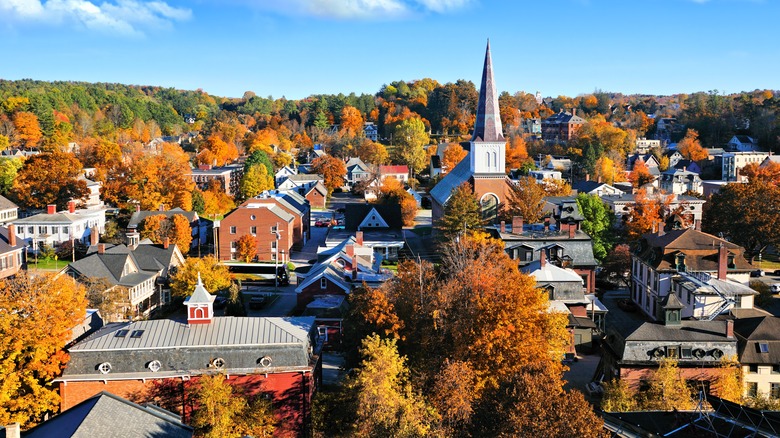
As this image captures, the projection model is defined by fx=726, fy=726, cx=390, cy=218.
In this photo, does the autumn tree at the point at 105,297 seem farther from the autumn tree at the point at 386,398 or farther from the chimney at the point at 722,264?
the chimney at the point at 722,264

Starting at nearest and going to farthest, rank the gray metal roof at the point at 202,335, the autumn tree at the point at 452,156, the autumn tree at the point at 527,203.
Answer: the gray metal roof at the point at 202,335
the autumn tree at the point at 527,203
the autumn tree at the point at 452,156

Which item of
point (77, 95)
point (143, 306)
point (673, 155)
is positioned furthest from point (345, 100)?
point (143, 306)

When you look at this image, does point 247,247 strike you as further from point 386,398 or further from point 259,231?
point 386,398

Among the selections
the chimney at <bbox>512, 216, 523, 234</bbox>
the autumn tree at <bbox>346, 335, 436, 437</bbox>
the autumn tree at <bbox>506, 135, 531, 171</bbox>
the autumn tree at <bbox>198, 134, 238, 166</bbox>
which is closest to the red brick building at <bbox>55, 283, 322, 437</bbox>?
the autumn tree at <bbox>346, 335, 436, 437</bbox>

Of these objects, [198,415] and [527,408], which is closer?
[527,408]

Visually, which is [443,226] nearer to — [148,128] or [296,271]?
[296,271]

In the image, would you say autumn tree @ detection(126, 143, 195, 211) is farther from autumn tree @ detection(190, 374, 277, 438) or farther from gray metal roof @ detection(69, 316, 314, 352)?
autumn tree @ detection(190, 374, 277, 438)

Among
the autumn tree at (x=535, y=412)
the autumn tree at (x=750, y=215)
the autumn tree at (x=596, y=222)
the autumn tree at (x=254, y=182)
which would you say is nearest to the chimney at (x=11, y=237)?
the autumn tree at (x=254, y=182)
